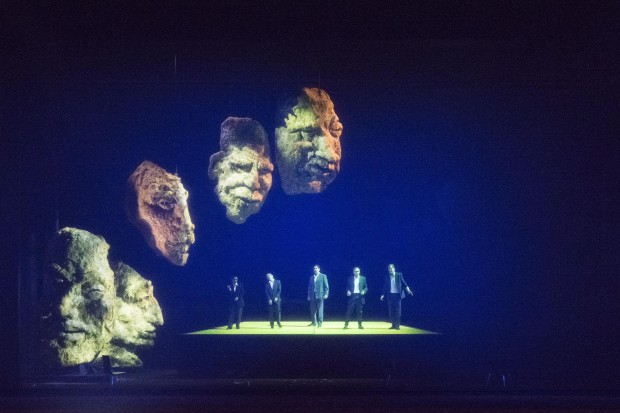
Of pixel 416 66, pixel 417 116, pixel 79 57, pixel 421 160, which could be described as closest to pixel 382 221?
pixel 421 160

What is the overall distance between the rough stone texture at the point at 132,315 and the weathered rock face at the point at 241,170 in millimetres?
1262

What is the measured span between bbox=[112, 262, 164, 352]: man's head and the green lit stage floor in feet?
1.67

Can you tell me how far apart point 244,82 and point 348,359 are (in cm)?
316

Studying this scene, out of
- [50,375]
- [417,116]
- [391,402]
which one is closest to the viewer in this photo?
[391,402]

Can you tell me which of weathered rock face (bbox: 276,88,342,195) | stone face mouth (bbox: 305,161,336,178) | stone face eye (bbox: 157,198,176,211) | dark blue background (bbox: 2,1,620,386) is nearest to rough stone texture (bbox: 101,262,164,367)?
dark blue background (bbox: 2,1,620,386)

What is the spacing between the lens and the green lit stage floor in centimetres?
645

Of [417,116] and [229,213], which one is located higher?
[417,116]

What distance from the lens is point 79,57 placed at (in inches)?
249

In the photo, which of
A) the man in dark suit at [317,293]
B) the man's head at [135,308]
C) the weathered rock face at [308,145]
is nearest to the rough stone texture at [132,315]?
the man's head at [135,308]

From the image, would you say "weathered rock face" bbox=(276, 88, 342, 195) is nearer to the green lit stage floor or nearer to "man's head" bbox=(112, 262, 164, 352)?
the green lit stage floor

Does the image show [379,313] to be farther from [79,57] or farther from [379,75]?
[79,57]

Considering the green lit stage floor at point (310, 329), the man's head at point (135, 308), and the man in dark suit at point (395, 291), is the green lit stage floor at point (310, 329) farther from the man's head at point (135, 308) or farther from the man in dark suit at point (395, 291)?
the man's head at point (135, 308)

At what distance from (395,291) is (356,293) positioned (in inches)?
17.3

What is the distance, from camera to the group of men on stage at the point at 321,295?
22.1ft
